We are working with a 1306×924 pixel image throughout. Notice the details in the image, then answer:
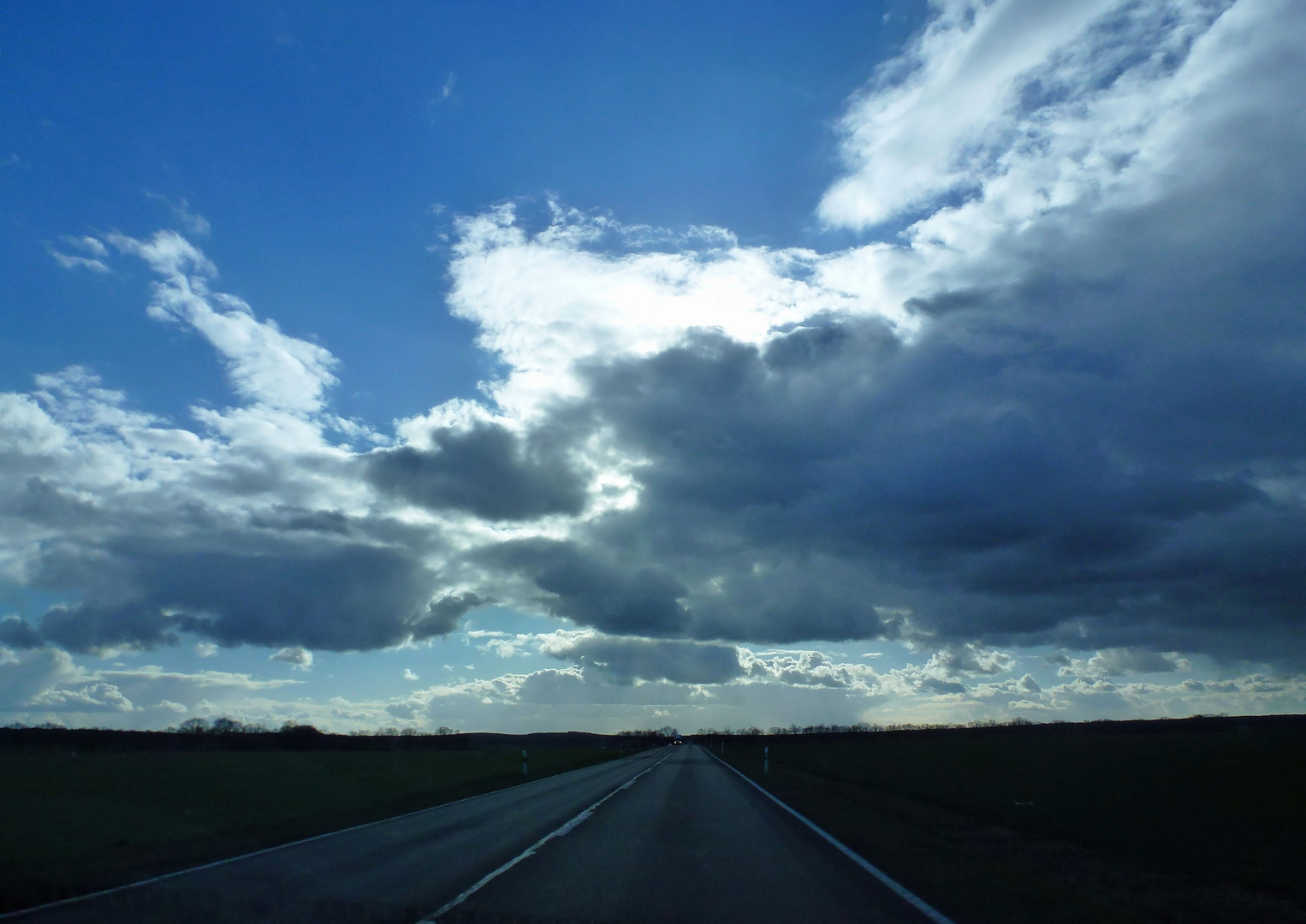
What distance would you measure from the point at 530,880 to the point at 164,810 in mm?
18605

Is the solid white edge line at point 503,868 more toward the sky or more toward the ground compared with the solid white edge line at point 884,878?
more toward the sky

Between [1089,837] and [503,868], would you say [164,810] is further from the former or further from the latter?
[1089,837]

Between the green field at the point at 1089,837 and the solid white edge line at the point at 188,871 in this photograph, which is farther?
the green field at the point at 1089,837

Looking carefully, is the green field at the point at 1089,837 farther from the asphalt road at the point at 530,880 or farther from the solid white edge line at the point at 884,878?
the asphalt road at the point at 530,880

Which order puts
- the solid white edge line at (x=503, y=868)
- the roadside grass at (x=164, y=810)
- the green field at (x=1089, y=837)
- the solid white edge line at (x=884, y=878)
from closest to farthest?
the solid white edge line at (x=503, y=868), the solid white edge line at (x=884, y=878), the green field at (x=1089, y=837), the roadside grass at (x=164, y=810)

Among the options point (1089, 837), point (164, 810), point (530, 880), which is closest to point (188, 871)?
point (530, 880)

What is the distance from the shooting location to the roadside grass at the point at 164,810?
45.6 ft

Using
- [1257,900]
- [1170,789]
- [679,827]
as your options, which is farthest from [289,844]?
[1170,789]

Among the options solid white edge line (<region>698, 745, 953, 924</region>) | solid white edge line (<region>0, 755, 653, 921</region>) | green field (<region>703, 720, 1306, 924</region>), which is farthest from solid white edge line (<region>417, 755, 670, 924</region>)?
green field (<region>703, 720, 1306, 924</region>)

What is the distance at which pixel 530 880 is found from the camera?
11977mm

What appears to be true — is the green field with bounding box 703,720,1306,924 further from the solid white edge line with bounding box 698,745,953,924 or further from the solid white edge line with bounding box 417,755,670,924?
the solid white edge line with bounding box 417,755,670,924

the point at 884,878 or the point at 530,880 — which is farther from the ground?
the point at 530,880

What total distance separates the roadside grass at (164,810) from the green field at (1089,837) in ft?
39.0

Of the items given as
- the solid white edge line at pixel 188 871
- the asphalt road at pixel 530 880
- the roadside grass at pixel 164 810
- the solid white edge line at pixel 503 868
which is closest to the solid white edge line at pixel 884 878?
the asphalt road at pixel 530 880
